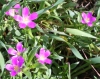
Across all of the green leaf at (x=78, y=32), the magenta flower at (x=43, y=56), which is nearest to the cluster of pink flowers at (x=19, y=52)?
the magenta flower at (x=43, y=56)

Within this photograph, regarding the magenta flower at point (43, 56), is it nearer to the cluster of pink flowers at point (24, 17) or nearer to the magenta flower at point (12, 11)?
the cluster of pink flowers at point (24, 17)

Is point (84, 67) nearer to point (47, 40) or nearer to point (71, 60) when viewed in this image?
point (71, 60)

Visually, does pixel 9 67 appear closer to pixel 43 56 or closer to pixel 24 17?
pixel 43 56

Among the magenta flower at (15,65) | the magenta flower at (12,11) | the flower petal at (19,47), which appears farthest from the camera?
the magenta flower at (12,11)

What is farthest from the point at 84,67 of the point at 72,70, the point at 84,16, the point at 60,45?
the point at 84,16

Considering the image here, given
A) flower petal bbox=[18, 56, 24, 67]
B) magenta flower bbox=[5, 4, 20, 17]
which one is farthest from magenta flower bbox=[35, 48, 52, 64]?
magenta flower bbox=[5, 4, 20, 17]

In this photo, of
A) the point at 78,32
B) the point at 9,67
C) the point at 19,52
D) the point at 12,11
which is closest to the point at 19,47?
the point at 19,52

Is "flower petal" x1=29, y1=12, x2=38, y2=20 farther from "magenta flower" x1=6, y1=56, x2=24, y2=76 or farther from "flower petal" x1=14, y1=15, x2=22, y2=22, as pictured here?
"magenta flower" x1=6, y1=56, x2=24, y2=76

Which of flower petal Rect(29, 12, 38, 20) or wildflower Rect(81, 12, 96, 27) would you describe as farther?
wildflower Rect(81, 12, 96, 27)
